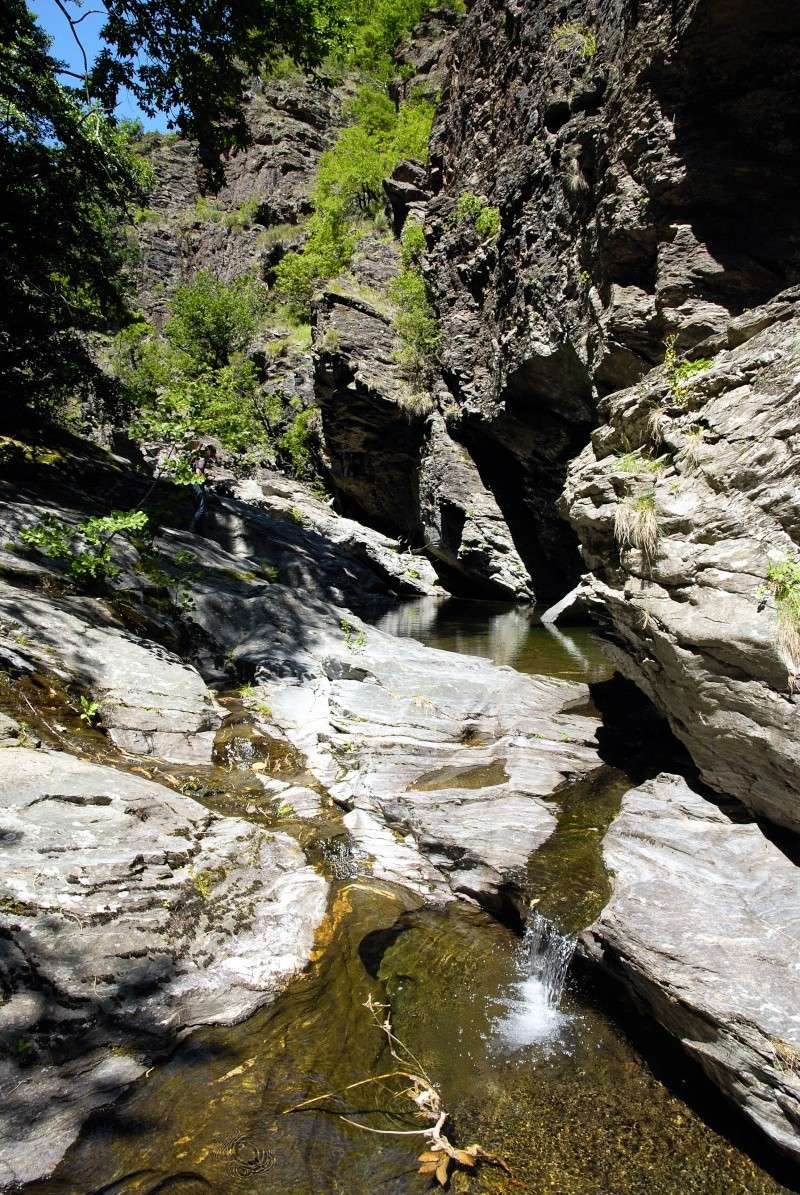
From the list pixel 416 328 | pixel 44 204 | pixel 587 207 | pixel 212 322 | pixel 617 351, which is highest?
pixel 212 322

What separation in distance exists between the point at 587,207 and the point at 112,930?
1666 cm

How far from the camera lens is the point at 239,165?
46312 millimetres

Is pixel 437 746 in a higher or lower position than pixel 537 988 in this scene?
higher

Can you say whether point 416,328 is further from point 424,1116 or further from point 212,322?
point 424,1116

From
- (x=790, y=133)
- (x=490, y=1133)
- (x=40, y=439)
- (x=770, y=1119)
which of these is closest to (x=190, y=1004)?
(x=490, y=1133)

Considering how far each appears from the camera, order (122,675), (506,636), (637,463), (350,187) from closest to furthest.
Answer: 1. (637,463)
2. (122,675)
3. (506,636)
4. (350,187)

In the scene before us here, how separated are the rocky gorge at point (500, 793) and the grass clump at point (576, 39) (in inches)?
3.6

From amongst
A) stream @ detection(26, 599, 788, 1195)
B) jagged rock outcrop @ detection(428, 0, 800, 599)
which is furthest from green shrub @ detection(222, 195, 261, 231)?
stream @ detection(26, 599, 788, 1195)

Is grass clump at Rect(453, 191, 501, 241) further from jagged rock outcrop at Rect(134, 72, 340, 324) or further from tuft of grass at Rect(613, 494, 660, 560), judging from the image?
jagged rock outcrop at Rect(134, 72, 340, 324)

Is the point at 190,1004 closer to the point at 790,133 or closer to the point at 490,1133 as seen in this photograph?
the point at 490,1133

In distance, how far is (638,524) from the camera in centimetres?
581

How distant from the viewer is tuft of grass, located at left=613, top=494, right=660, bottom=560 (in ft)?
18.5

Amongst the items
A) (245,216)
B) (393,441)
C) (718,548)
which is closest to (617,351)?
(718,548)

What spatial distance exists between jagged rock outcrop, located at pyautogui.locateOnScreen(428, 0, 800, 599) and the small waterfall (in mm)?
11158
